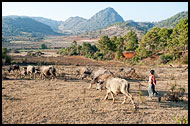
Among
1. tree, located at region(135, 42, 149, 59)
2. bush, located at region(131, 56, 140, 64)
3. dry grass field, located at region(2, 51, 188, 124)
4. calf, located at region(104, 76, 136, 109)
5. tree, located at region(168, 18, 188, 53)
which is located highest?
tree, located at region(168, 18, 188, 53)

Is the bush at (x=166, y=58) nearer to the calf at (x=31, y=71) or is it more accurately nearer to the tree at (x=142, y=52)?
the tree at (x=142, y=52)

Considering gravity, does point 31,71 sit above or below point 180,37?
below

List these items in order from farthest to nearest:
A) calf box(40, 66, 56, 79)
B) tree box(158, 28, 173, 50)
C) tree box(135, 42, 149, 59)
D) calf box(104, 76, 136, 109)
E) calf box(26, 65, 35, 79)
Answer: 1. tree box(135, 42, 149, 59)
2. tree box(158, 28, 173, 50)
3. calf box(26, 65, 35, 79)
4. calf box(40, 66, 56, 79)
5. calf box(104, 76, 136, 109)

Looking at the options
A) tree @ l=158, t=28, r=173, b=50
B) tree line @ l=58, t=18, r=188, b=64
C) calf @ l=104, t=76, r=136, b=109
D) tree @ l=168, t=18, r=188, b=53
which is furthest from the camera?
tree @ l=158, t=28, r=173, b=50

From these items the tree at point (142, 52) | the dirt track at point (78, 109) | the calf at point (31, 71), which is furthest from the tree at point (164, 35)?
the calf at point (31, 71)

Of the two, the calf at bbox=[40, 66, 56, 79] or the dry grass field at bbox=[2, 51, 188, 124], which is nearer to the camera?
the dry grass field at bbox=[2, 51, 188, 124]

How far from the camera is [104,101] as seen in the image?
9.58 meters

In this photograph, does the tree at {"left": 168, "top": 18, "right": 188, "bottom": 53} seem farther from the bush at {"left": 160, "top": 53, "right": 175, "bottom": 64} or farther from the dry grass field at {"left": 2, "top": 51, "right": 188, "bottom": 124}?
the dry grass field at {"left": 2, "top": 51, "right": 188, "bottom": 124}

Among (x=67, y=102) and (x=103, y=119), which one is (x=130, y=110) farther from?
(x=67, y=102)

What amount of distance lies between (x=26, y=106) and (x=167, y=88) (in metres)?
10.9

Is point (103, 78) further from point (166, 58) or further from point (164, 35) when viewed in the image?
point (164, 35)

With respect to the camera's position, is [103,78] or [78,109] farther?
[103,78]

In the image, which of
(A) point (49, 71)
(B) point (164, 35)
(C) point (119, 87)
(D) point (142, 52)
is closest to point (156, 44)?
(B) point (164, 35)

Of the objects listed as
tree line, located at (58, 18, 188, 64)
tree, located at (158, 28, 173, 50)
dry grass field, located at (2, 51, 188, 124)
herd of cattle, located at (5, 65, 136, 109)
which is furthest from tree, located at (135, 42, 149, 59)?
dry grass field, located at (2, 51, 188, 124)
